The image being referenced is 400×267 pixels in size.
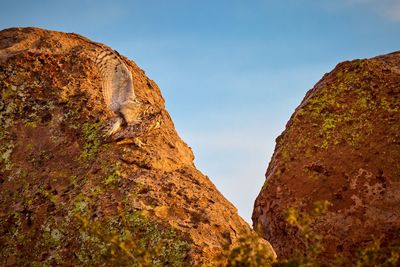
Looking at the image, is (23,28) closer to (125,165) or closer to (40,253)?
(125,165)

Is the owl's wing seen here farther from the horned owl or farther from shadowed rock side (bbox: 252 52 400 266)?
shadowed rock side (bbox: 252 52 400 266)

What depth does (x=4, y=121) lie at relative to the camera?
28.2 feet

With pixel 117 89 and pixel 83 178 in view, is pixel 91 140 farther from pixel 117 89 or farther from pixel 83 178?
pixel 117 89

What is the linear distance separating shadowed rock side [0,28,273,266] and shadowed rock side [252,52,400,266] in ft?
8.87

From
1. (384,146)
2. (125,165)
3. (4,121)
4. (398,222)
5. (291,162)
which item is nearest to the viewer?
(125,165)

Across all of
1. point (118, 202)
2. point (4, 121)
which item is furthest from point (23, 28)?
point (118, 202)

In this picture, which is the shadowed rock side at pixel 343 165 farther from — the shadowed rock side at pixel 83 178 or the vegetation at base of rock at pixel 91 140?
the vegetation at base of rock at pixel 91 140

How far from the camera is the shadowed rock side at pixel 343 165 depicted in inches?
387

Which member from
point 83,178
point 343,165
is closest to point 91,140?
point 83,178

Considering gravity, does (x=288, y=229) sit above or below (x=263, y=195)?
below

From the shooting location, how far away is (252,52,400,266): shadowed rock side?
9.82m

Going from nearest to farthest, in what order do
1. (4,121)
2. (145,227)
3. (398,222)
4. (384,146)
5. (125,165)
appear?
(145,227) < (125,165) < (4,121) < (398,222) < (384,146)

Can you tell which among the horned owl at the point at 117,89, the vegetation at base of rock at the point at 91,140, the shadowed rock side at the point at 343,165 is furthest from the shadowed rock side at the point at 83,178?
Result: the shadowed rock side at the point at 343,165

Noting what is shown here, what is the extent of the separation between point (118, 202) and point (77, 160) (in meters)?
1.34
